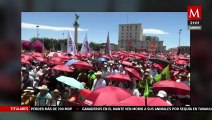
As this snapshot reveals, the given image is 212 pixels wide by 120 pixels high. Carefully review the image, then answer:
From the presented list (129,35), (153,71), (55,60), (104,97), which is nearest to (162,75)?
(153,71)

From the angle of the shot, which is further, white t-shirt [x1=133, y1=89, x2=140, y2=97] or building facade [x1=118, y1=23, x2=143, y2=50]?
white t-shirt [x1=133, y1=89, x2=140, y2=97]

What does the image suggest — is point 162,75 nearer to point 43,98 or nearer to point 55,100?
point 55,100

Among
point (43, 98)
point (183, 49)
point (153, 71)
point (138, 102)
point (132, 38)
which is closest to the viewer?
point (138, 102)

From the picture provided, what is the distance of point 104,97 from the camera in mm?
5230

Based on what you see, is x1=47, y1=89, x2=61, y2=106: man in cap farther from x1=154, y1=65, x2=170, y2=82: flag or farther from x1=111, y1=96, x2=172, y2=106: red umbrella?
x1=154, y1=65, x2=170, y2=82: flag

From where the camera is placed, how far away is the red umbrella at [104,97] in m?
5.21

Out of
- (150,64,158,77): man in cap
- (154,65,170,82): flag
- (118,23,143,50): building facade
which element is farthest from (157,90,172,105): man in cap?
(150,64,158,77): man in cap

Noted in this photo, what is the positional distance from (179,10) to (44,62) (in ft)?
12.2

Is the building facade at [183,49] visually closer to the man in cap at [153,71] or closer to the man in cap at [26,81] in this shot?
the man in cap at [153,71]

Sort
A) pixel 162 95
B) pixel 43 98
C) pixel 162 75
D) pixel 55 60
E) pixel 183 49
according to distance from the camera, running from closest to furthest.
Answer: pixel 43 98
pixel 183 49
pixel 162 95
pixel 162 75
pixel 55 60

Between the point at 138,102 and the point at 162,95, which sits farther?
the point at 162,95

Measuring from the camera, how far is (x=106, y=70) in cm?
779

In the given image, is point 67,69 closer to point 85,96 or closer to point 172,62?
point 85,96

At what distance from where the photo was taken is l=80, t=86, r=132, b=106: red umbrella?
5.21 m
